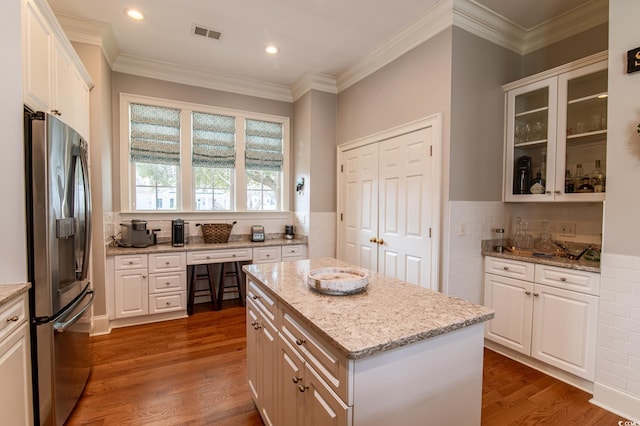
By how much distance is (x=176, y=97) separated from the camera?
399cm

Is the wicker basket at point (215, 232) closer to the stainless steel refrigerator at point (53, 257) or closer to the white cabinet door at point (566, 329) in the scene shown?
the stainless steel refrigerator at point (53, 257)

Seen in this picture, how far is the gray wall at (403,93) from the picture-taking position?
276cm

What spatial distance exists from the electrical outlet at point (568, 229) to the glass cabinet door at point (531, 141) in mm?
421

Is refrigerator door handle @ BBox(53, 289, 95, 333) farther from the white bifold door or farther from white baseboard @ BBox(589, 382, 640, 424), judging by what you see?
white baseboard @ BBox(589, 382, 640, 424)

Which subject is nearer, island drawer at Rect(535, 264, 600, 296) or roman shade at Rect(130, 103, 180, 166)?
island drawer at Rect(535, 264, 600, 296)

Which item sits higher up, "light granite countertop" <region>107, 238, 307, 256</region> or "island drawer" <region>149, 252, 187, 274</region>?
"light granite countertop" <region>107, 238, 307, 256</region>

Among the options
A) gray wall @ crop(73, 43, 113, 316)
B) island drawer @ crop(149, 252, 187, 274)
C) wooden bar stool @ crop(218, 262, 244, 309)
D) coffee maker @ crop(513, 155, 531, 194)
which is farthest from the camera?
wooden bar stool @ crop(218, 262, 244, 309)

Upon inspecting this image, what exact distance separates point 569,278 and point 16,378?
345cm

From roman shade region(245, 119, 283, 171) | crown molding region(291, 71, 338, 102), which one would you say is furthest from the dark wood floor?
crown molding region(291, 71, 338, 102)

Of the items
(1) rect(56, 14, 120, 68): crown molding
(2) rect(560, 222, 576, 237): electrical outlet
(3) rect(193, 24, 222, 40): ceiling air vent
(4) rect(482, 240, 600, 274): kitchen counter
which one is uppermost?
(3) rect(193, 24, 222, 40): ceiling air vent

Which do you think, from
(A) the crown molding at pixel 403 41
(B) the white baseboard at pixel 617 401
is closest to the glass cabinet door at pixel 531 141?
(A) the crown molding at pixel 403 41

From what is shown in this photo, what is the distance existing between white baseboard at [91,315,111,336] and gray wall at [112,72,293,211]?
1258mm

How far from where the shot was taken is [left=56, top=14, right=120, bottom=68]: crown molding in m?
2.83

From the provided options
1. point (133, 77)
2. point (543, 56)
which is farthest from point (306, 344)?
point (133, 77)
